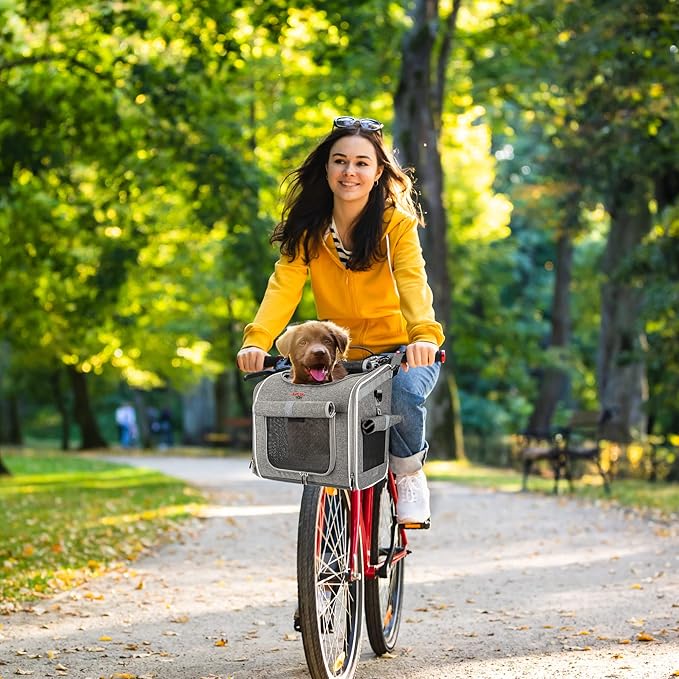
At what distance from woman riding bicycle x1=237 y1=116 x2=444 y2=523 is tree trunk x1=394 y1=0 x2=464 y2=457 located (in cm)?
1521

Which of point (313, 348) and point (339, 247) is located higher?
point (339, 247)

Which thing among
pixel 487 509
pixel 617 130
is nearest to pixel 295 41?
pixel 617 130

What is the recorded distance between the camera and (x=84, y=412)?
38625 millimetres

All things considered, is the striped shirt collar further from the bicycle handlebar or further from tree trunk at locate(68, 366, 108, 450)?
tree trunk at locate(68, 366, 108, 450)

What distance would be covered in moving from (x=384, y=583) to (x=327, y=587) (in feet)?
3.43

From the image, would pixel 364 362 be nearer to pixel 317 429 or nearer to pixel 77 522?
pixel 317 429

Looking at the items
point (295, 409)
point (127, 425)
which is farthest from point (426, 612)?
point (127, 425)

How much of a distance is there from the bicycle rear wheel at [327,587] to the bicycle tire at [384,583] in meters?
0.20

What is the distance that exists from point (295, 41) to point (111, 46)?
41.2ft

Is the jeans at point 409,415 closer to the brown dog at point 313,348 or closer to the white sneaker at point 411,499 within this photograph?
the white sneaker at point 411,499

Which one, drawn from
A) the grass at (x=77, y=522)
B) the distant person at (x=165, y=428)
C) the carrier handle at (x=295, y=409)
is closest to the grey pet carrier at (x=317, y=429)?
the carrier handle at (x=295, y=409)

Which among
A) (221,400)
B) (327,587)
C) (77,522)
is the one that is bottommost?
(77,522)

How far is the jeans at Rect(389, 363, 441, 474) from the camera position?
17.6 feet

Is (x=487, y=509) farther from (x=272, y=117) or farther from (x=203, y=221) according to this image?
(x=272, y=117)
